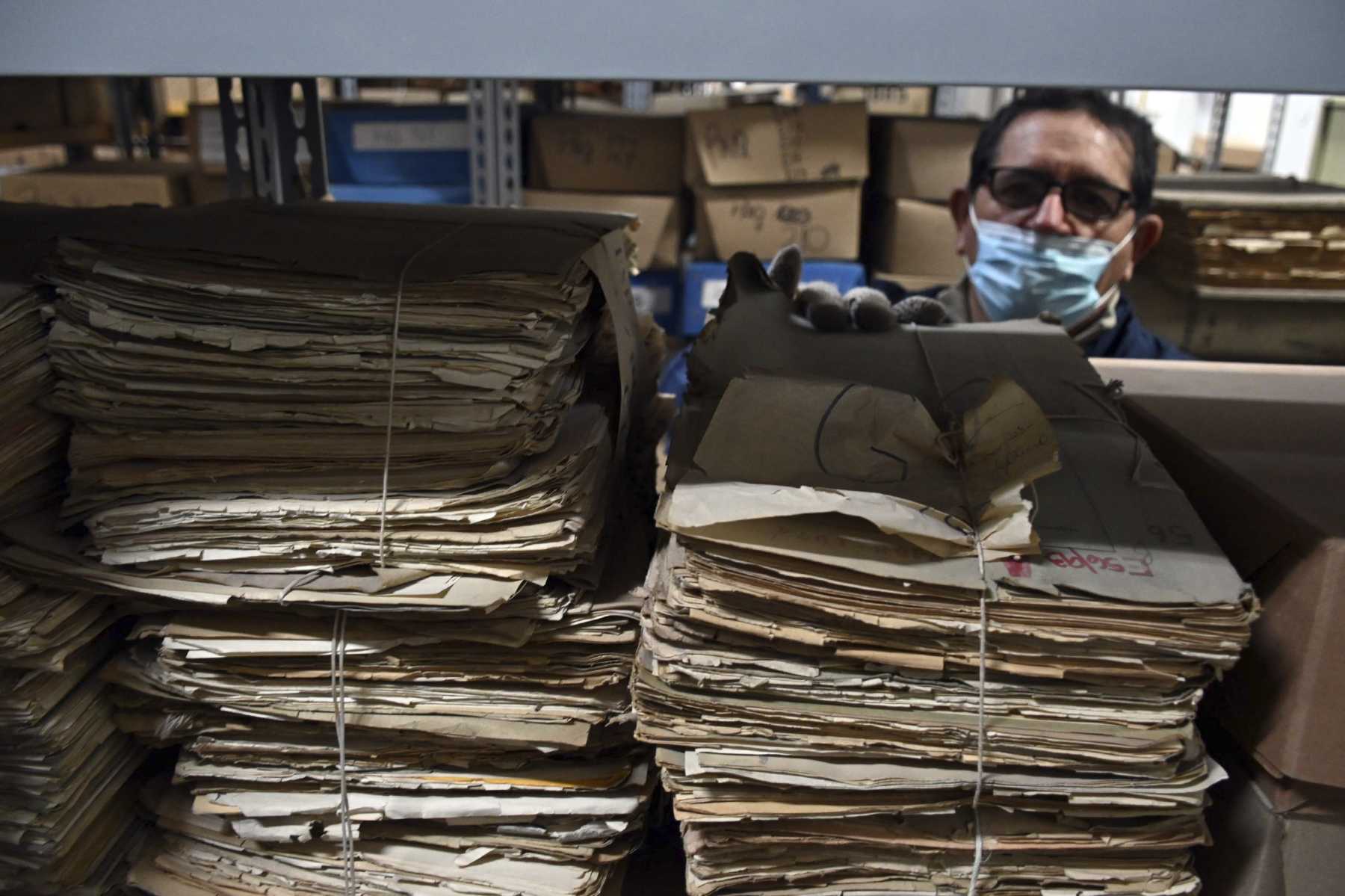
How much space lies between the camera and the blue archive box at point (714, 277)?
2.46m

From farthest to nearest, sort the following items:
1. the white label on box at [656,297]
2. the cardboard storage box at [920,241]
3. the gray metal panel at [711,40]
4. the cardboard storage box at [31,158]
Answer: the cardboard storage box at [31,158] → the white label on box at [656,297] → the cardboard storage box at [920,241] → the gray metal panel at [711,40]

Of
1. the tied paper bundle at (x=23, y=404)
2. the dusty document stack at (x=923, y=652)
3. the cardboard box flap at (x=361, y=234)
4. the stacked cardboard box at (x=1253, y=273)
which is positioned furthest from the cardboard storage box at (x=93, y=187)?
the stacked cardboard box at (x=1253, y=273)

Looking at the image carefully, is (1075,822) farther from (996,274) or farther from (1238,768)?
(996,274)

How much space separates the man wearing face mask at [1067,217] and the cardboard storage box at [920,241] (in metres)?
0.80

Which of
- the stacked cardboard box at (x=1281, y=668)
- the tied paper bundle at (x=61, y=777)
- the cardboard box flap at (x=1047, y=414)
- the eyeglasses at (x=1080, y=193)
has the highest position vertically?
the eyeglasses at (x=1080, y=193)

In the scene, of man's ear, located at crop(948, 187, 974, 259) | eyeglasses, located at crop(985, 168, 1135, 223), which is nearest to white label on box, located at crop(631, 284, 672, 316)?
man's ear, located at crop(948, 187, 974, 259)

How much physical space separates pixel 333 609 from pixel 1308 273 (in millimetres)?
2157

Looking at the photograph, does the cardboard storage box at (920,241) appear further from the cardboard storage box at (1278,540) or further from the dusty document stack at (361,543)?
the dusty document stack at (361,543)

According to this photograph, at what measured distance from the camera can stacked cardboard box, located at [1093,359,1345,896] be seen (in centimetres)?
59

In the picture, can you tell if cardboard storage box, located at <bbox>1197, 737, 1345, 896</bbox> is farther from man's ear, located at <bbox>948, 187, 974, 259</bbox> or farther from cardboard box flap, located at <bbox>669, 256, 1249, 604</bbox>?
man's ear, located at <bbox>948, 187, 974, 259</bbox>

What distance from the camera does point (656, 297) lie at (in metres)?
2.62

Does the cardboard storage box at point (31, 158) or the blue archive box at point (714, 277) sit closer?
the blue archive box at point (714, 277)

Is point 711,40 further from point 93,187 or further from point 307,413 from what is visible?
point 93,187

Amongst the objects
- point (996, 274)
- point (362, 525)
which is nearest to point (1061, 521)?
point (362, 525)
